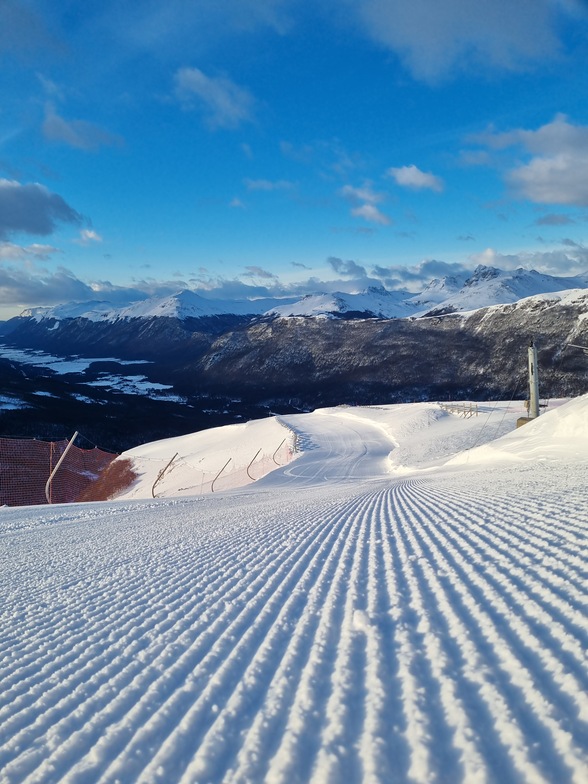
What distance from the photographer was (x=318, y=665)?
2789mm

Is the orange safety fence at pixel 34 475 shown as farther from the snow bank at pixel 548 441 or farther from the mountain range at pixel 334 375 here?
the mountain range at pixel 334 375

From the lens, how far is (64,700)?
2.79m

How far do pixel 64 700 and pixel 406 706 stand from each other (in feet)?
6.26

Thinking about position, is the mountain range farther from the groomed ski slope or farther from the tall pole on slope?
the groomed ski slope

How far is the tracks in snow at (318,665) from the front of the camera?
2023 mm

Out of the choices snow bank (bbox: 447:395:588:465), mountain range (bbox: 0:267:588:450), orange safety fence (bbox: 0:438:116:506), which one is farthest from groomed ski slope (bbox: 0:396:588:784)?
mountain range (bbox: 0:267:588:450)

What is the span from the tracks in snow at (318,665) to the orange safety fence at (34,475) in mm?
18327

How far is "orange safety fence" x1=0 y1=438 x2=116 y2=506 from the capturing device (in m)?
22.4

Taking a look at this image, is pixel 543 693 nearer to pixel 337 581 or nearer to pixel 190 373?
pixel 337 581

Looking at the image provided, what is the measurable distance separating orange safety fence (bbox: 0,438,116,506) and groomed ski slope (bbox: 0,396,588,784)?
57.6 feet

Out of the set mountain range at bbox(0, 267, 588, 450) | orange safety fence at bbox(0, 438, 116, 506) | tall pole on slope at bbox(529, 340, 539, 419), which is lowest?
orange safety fence at bbox(0, 438, 116, 506)

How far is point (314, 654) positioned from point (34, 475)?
24.6 m

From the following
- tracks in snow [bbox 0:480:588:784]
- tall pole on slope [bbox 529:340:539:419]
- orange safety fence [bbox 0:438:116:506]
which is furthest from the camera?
tall pole on slope [bbox 529:340:539:419]

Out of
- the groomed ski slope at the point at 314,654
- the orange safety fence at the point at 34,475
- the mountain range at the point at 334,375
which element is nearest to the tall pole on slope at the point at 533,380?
the groomed ski slope at the point at 314,654
